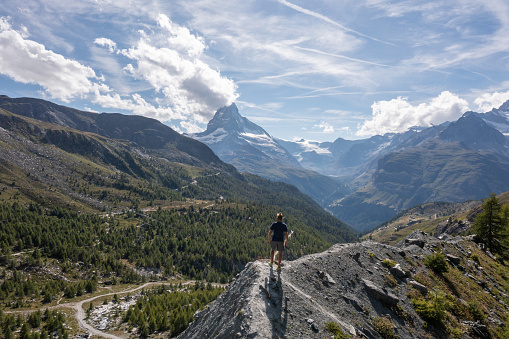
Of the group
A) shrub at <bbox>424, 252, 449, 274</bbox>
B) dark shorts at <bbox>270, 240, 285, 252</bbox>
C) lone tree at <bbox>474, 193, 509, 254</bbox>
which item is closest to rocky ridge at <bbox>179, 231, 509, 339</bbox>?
shrub at <bbox>424, 252, 449, 274</bbox>

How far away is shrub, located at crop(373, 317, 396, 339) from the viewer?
1592 centimetres

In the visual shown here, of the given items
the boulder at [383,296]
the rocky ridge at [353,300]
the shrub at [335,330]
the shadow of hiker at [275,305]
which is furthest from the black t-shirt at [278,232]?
the boulder at [383,296]

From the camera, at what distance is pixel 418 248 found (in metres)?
31.5

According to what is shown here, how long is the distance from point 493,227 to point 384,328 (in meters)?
50.9

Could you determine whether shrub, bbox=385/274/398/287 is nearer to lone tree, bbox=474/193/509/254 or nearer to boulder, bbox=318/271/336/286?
boulder, bbox=318/271/336/286

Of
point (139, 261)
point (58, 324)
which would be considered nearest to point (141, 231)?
point (139, 261)

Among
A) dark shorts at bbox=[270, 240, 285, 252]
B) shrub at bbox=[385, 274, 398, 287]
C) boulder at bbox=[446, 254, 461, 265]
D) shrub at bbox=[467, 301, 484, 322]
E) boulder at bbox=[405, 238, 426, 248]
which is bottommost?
shrub at bbox=[467, 301, 484, 322]

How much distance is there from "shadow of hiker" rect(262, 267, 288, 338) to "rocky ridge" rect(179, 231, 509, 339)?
0.12 feet

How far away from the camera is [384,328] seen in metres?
16.1

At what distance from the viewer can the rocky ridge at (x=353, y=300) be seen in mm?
13906

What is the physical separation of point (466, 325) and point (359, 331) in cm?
1204

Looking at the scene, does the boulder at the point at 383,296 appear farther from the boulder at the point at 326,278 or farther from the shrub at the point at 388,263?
the shrub at the point at 388,263

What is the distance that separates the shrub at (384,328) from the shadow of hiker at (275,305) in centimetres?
688

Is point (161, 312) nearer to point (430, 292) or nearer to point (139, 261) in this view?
point (430, 292)
